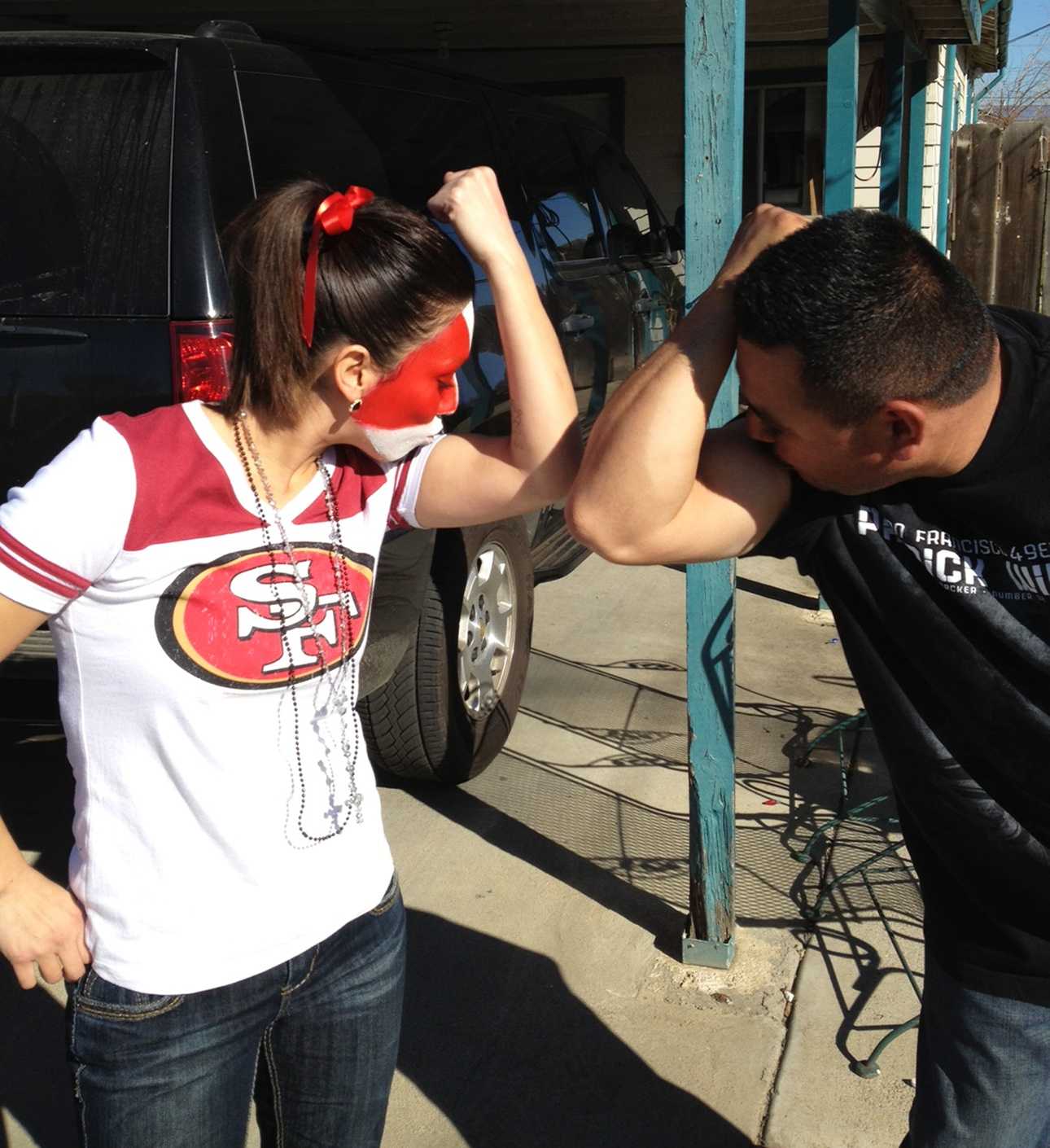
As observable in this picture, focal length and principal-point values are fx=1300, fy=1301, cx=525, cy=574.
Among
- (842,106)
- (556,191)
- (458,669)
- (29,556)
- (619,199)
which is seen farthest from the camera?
(619,199)

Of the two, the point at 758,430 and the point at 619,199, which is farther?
the point at 619,199

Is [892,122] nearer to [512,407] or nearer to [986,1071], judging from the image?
[512,407]

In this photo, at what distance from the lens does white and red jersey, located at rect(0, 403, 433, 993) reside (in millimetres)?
1477

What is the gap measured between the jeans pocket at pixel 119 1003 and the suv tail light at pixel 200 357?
1.62 meters

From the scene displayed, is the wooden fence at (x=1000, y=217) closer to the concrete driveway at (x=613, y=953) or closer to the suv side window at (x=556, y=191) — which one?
the suv side window at (x=556, y=191)

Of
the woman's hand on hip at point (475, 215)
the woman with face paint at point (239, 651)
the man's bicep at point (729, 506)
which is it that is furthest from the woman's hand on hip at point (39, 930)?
the woman's hand on hip at point (475, 215)

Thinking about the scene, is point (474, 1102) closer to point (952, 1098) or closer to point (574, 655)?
point (952, 1098)

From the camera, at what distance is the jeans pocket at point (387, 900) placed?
1787mm

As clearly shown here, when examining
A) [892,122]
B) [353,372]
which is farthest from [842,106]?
[353,372]

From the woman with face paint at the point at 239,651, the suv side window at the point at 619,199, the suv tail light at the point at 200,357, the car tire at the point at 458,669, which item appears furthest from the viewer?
the suv side window at the point at 619,199

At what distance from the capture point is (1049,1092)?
1707 mm

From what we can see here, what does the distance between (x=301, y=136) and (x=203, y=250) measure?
572 millimetres

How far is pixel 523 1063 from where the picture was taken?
293cm

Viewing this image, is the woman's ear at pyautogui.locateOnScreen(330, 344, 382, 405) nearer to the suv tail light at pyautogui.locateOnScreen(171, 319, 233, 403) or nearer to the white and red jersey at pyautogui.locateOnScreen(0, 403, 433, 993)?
the white and red jersey at pyautogui.locateOnScreen(0, 403, 433, 993)
